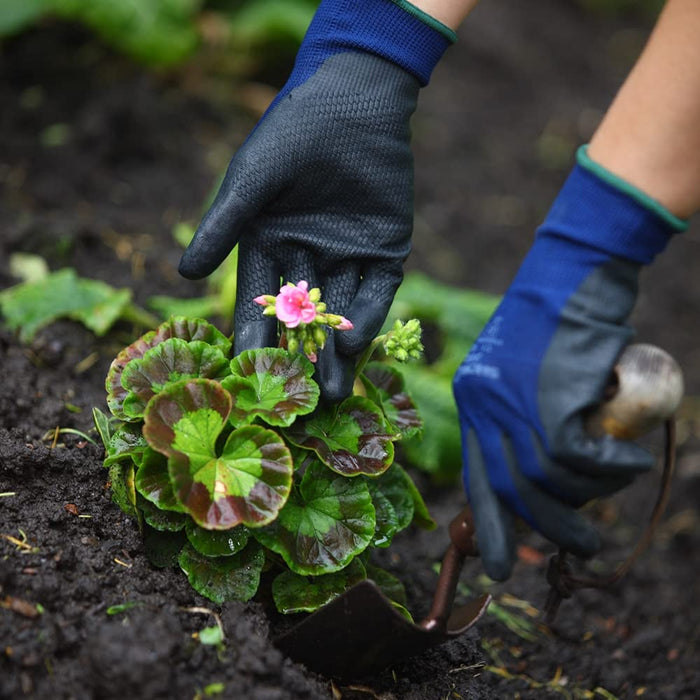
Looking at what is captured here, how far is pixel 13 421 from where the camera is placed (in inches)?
86.7

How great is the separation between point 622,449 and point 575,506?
0.71ft

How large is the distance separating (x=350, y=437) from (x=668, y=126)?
105 cm

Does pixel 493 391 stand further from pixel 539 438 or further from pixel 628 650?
pixel 628 650

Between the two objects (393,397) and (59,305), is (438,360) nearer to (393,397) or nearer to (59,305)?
(393,397)

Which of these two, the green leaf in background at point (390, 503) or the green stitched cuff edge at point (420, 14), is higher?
the green stitched cuff edge at point (420, 14)

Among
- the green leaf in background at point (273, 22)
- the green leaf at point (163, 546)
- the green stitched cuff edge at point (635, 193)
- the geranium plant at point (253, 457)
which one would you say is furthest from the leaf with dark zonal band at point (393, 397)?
the green leaf in background at point (273, 22)

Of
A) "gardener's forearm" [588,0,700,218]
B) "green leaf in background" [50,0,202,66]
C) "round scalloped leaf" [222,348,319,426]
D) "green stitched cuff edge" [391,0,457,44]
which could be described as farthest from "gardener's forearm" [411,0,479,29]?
"green leaf in background" [50,0,202,66]

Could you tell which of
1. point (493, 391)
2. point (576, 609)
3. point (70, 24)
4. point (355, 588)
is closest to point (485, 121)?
point (70, 24)

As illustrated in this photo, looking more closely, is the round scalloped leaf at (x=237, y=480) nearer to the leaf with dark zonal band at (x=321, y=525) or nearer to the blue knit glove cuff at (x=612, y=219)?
the leaf with dark zonal band at (x=321, y=525)

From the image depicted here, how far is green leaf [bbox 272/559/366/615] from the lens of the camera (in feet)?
6.11

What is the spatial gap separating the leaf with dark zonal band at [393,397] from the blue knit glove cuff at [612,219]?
0.57m

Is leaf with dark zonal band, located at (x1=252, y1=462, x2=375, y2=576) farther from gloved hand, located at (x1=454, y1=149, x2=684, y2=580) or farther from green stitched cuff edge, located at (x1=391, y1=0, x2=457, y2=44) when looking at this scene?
green stitched cuff edge, located at (x1=391, y1=0, x2=457, y2=44)

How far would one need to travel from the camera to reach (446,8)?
2141 mm

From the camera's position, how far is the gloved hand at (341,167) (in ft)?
6.65
